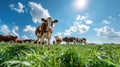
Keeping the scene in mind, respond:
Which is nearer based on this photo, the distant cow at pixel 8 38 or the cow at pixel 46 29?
the cow at pixel 46 29

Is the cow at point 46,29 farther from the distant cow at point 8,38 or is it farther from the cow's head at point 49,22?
the distant cow at point 8,38

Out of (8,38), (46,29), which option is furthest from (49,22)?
(8,38)

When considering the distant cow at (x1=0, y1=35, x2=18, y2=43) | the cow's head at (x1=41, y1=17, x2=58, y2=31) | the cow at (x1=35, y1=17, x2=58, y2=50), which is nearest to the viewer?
the cow at (x1=35, y1=17, x2=58, y2=50)

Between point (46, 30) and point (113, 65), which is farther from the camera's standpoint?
point (46, 30)

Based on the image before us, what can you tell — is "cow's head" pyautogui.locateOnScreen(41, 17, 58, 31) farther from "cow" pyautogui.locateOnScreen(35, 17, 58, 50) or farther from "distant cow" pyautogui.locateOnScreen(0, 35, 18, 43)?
"distant cow" pyautogui.locateOnScreen(0, 35, 18, 43)

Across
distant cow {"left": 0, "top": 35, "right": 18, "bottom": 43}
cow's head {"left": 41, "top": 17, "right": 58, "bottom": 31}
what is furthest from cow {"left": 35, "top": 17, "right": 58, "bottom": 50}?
distant cow {"left": 0, "top": 35, "right": 18, "bottom": 43}

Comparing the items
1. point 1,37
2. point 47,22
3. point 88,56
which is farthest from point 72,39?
point 88,56

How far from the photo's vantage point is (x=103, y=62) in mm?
2684

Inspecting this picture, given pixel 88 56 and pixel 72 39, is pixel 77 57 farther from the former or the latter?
pixel 72 39

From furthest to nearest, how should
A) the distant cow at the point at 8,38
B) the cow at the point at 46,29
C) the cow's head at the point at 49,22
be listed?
the distant cow at the point at 8,38 → the cow's head at the point at 49,22 → the cow at the point at 46,29

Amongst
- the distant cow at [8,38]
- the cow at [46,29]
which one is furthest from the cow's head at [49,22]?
the distant cow at [8,38]

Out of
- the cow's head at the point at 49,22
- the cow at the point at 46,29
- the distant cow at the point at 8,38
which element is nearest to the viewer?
the cow at the point at 46,29

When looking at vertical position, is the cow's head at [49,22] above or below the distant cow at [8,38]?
below

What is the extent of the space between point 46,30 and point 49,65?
63.9 feet
